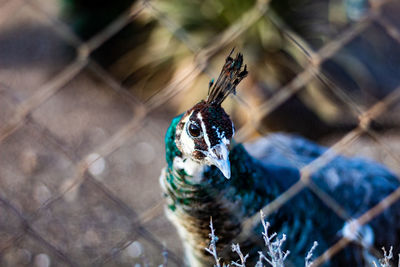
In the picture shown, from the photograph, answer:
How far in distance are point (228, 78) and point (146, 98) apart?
168 centimetres

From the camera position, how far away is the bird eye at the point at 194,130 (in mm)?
1331

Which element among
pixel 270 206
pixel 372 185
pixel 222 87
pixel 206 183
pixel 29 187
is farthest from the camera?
pixel 29 187

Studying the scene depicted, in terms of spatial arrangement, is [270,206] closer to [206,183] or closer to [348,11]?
[206,183]

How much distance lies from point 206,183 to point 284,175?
0.34 m

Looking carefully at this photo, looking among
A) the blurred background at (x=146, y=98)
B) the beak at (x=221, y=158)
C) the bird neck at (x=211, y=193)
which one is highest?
the blurred background at (x=146, y=98)

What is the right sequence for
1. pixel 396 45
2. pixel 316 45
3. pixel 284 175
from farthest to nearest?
pixel 396 45
pixel 316 45
pixel 284 175

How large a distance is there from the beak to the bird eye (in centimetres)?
5

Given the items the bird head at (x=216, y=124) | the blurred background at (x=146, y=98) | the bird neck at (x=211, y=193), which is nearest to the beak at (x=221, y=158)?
the bird head at (x=216, y=124)

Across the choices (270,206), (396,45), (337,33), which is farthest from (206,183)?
(396,45)

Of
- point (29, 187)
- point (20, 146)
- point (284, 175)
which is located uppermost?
point (20, 146)

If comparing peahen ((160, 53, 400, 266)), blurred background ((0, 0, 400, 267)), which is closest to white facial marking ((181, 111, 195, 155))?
peahen ((160, 53, 400, 266))

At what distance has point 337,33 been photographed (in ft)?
9.75

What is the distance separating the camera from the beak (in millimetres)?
1295

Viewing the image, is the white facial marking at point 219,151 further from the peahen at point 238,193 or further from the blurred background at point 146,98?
the blurred background at point 146,98
